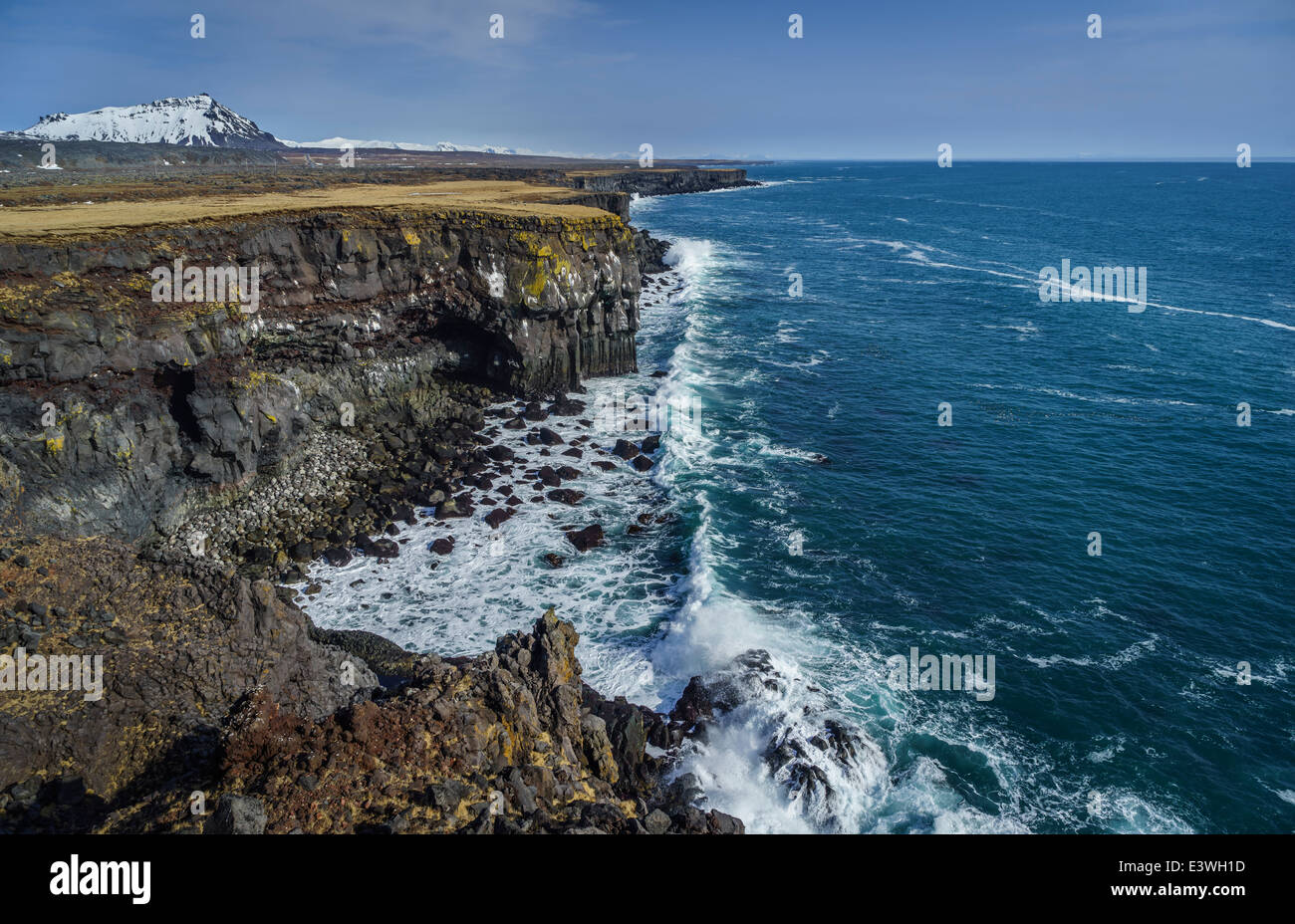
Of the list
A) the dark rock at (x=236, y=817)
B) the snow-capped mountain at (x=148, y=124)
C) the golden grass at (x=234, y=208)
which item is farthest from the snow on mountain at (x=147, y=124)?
the dark rock at (x=236, y=817)

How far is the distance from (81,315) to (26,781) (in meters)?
23.0

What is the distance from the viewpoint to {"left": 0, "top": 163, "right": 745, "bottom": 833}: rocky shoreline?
51.7 feet

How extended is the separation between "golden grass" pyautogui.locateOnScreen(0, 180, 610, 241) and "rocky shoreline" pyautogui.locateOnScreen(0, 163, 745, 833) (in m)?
2.13

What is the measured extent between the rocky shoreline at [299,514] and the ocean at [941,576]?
289cm

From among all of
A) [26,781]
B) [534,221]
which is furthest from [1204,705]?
[534,221]

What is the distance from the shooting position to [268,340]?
3997 cm

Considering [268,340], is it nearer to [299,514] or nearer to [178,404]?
[178,404]

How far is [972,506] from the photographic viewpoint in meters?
37.4

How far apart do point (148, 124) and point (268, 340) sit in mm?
197596
